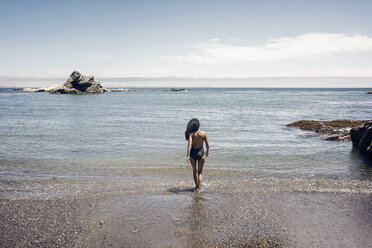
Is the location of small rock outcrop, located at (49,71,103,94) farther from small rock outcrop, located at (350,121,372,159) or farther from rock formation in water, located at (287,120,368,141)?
small rock outcrop, located at (350,121,372,159)

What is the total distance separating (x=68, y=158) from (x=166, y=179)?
603cm

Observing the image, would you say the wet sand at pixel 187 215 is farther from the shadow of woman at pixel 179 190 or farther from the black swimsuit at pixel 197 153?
the black swimsuit at pixel 197 153

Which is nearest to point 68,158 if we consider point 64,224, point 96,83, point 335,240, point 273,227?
point 64,224

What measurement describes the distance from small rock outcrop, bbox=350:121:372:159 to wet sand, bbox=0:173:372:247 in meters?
4.72

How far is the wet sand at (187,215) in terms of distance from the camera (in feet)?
17.3

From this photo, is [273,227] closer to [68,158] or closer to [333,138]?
[68,158]

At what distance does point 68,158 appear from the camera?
488 inches

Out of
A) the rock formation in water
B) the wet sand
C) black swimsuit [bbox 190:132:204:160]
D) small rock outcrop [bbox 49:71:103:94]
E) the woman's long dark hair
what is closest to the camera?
the wet sand

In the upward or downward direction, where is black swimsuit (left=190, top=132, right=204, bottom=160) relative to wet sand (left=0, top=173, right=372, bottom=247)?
upward

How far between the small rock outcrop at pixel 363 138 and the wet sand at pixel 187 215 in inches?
186

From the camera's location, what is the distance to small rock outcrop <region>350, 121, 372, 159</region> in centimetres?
1249

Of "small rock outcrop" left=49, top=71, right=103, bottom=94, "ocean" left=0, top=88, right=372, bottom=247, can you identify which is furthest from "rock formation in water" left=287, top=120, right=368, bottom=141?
"small rock outcrop" left=49, top=71, right=103, bottom=94

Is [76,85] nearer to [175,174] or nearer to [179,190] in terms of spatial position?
[175,174]

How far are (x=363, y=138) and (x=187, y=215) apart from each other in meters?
12.0
